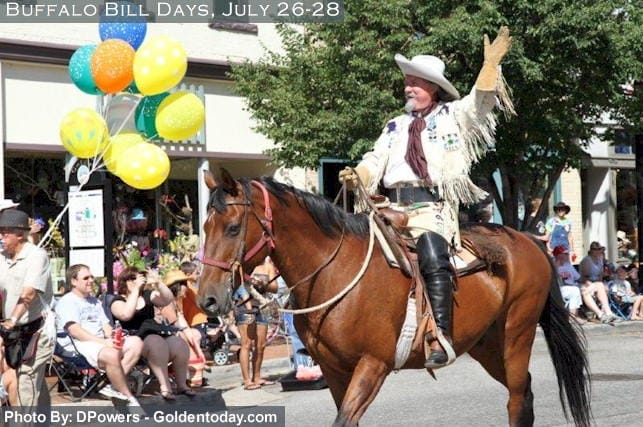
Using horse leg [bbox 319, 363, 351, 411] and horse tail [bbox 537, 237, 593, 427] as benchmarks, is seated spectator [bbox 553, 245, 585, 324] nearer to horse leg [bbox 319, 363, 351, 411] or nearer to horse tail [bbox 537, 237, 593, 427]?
horse tail [bbox 537, 237, 593, 427]

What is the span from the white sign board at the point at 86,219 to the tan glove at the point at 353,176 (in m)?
5.77

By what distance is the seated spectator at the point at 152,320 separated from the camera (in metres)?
10.4

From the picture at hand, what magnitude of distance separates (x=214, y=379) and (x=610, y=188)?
55.8 feet

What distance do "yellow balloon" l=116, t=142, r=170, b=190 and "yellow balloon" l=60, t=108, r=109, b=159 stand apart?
0.28 meters

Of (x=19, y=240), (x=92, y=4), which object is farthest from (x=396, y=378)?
(x=92, y=4)

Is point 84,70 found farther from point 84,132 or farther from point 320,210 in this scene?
point 320,210

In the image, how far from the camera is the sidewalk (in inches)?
419

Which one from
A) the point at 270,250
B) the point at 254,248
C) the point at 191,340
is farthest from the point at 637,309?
the point at 254,248

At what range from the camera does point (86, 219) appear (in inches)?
467

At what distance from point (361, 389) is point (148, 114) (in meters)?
5.20

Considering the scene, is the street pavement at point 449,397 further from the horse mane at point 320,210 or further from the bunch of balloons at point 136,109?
the horse mane at point 320,210

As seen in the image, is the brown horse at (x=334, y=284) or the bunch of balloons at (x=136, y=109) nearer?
the brown horse at (x=334, y=284)

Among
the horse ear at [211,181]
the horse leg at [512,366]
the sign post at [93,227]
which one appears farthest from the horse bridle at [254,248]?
the sign post at [93,227]

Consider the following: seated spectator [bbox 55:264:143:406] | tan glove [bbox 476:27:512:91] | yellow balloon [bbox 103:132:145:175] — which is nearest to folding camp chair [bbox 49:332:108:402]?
seated spectator [bbox 55:264:143:406]
